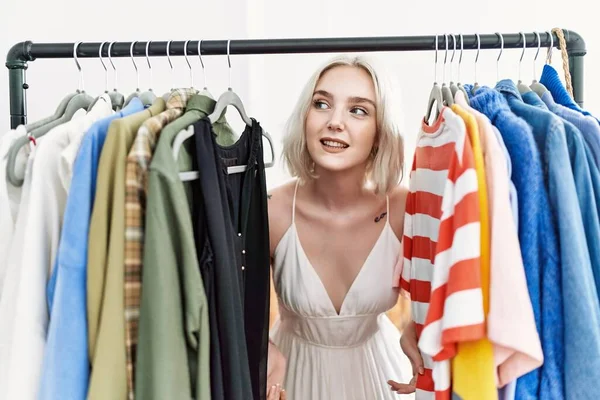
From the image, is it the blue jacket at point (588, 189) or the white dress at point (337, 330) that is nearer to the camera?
the blue jacket at point (588, 189)

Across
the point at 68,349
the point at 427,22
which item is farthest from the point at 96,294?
the point at 427,22

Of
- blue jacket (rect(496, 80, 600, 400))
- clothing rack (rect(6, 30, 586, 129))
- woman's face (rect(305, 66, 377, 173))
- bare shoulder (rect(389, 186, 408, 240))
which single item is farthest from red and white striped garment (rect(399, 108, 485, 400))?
bare shoulder (rect(389, 186, 408, 240))

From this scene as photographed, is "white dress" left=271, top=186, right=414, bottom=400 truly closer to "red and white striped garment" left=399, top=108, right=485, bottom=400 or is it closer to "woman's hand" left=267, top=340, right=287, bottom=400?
"woman's hand" left=267, top=340, right=287, bottom=400

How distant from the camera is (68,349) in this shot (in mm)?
802

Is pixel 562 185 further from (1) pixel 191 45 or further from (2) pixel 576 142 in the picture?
(1) pixel 191 45

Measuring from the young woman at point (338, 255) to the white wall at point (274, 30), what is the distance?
1.51 ft

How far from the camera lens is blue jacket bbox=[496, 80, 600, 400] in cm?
79

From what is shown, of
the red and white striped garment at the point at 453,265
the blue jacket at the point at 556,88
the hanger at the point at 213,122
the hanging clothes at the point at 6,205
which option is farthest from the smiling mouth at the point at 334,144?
the hanging clothes at the point at 6,205

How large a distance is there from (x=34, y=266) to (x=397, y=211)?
37.1 inches

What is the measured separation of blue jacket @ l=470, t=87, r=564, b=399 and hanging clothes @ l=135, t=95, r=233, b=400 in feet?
1.58

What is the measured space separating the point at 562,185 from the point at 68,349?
29.8 inches

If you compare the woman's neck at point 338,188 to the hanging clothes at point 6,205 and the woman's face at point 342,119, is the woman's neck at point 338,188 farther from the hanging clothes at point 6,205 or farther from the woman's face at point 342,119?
the hanging clothes at point 6,205

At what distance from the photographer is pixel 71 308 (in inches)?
31.9

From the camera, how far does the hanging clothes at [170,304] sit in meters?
0.79
